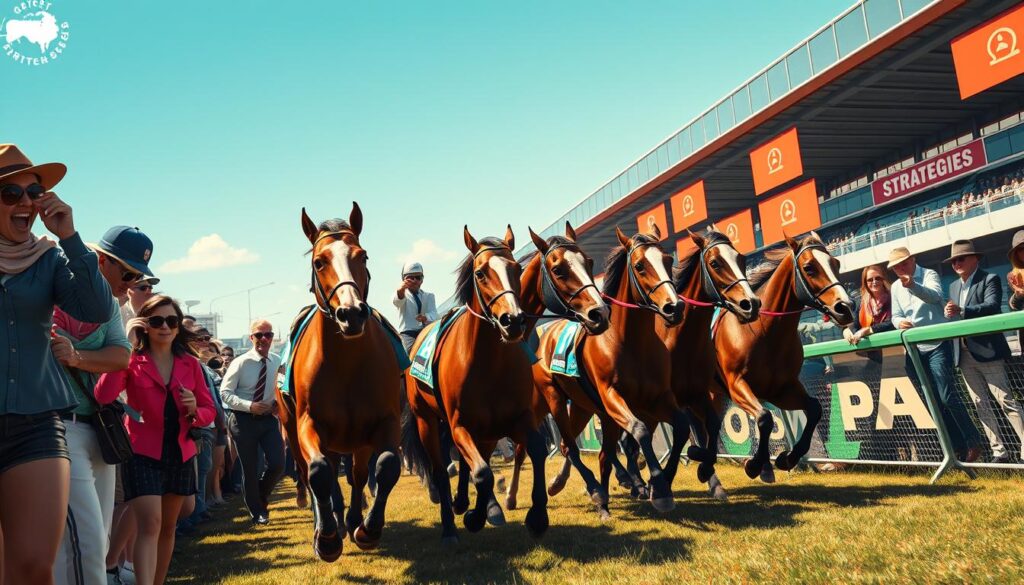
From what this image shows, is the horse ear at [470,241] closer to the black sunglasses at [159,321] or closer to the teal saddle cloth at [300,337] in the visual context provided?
the teal saddle cloth at [300,337]

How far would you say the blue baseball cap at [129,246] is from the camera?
359 cm

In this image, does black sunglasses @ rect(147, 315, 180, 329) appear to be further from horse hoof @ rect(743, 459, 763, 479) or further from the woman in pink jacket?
horse hoof @ rect(743, 459, 763, 479)

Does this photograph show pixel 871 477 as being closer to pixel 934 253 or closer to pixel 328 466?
pixel 328 466

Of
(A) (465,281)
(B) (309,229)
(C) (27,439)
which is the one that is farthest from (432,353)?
(C) (27,439)

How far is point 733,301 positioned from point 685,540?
2.38 m

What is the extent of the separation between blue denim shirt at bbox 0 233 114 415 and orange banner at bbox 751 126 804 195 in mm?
23798

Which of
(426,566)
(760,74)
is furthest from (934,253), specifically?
(426,566)

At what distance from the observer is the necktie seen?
759 cm

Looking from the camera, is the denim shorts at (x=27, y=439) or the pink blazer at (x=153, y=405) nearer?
the denim shorts at (x=27, y=439)

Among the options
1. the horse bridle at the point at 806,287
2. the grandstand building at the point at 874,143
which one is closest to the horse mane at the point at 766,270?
the horse bridle at the point at 806,287

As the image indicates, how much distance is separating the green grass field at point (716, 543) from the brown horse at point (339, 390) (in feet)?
2.05

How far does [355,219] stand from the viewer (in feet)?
16.6

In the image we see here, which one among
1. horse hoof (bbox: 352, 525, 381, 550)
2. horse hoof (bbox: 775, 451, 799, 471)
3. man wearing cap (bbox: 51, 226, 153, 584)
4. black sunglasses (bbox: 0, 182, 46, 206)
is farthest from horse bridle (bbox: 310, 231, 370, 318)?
horse hoof (bbox: 775, 451, 799, 471)

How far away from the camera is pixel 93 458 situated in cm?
304
